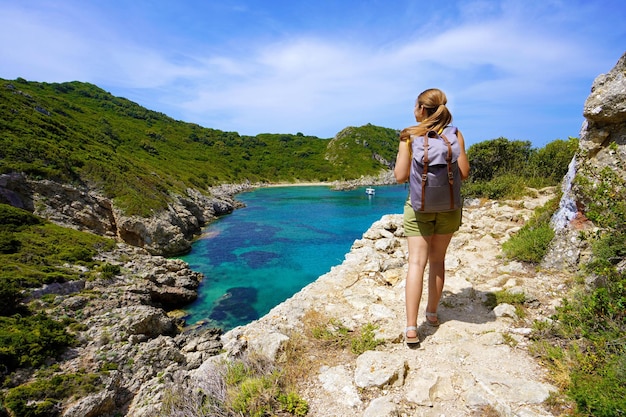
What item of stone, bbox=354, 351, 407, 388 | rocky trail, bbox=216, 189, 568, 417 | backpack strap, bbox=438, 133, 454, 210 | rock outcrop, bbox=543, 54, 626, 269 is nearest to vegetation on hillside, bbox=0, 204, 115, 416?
rocky trail, bbox=216, 189, 568, 417

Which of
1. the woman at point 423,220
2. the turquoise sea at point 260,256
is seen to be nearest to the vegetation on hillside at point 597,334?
the woman at point 423,220

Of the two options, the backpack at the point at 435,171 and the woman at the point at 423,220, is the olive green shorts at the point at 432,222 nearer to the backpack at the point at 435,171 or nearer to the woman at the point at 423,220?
the woman at the point at 423,220

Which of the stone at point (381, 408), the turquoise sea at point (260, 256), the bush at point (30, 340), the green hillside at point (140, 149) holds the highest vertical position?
the green hillside at point (140, 149)

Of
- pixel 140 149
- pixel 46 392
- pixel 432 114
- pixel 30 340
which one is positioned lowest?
pixel 46 392

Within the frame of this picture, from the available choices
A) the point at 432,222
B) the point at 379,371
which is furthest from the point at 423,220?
the point at 379,371

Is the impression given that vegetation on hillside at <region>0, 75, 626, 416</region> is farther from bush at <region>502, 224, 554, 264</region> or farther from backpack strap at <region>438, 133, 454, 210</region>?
backpack strap at <region>438, 133, 454, 210</region>

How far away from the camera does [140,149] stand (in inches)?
2420

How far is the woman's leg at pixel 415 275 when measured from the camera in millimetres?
3361

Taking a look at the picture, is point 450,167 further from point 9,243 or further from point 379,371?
point 9,243

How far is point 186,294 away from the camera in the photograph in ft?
47.1

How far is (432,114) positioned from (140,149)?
231 ft

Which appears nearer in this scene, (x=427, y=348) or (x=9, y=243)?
(x=427, y=348)

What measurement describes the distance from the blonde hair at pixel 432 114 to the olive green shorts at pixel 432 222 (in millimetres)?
909

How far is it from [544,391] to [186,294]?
14704mm
